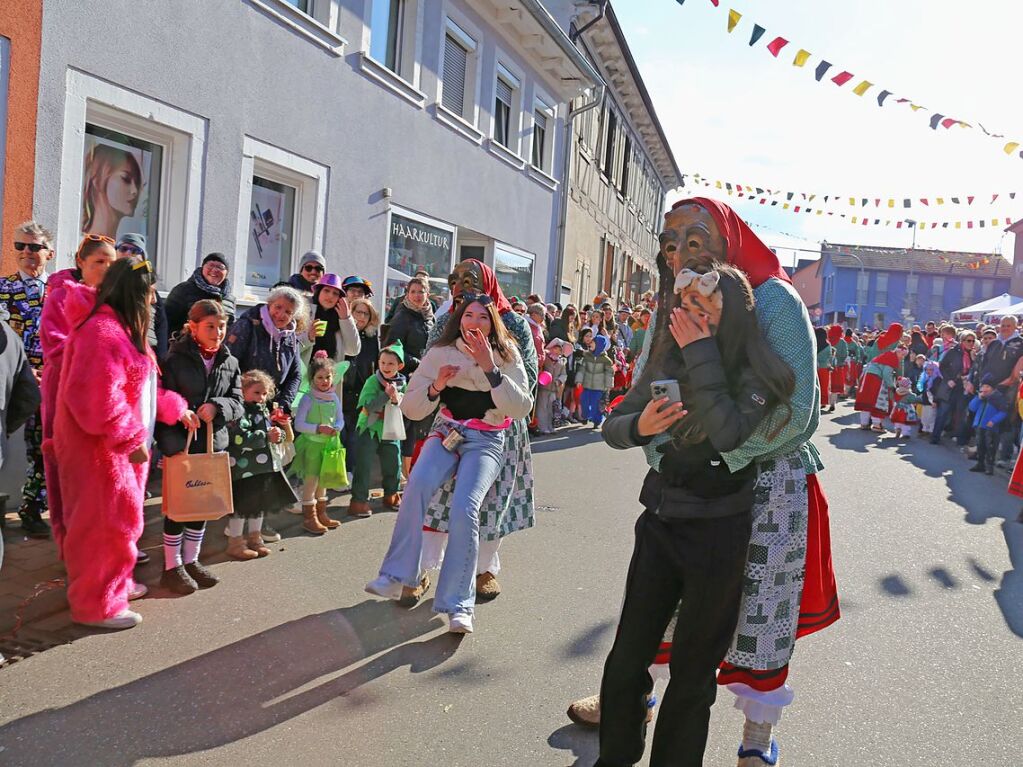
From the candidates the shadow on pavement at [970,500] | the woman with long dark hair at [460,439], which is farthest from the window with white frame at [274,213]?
the shadow on pavement at [970,500]

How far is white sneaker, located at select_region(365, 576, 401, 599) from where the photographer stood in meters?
4.32

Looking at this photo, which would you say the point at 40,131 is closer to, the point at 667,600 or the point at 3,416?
the point at 3,416

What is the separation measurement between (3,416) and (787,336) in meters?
3.55

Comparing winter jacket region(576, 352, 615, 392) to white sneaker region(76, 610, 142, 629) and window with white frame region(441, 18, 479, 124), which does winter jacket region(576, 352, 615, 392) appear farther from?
white sneaker region(76, 610, 142, 629)

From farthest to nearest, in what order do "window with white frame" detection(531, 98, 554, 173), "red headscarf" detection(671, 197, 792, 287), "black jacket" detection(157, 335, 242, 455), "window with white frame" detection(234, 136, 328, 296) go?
"window with white frame" detection(531, 98, 554, 173) → "window with white frame" detection(234, 136, 328, 296) → "black jacket" detection(157, 335, 242, 455) → "red headscarf" detection(671, 197, 792, 287)

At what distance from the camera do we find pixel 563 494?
8.12m

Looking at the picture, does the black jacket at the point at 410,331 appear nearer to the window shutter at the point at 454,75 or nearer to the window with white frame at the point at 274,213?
the window with white frame at the point at 274,213

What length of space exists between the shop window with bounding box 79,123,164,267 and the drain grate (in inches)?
180

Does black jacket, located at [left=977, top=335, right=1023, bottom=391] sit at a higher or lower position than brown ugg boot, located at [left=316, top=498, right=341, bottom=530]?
higher

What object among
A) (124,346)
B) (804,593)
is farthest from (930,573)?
(124,346)

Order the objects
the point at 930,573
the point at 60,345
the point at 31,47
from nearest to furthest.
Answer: the point at 60,345, the point at 930,573, the point at 31,47

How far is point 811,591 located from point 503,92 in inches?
579

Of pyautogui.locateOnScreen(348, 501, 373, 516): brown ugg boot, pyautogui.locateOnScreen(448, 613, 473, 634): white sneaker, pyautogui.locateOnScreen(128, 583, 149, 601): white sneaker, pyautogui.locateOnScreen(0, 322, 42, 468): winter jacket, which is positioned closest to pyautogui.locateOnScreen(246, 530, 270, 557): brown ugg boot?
pyautogui.locateOnScreen(128, 583, 149, 601): white sneaker

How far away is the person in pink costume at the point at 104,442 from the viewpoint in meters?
4.02
